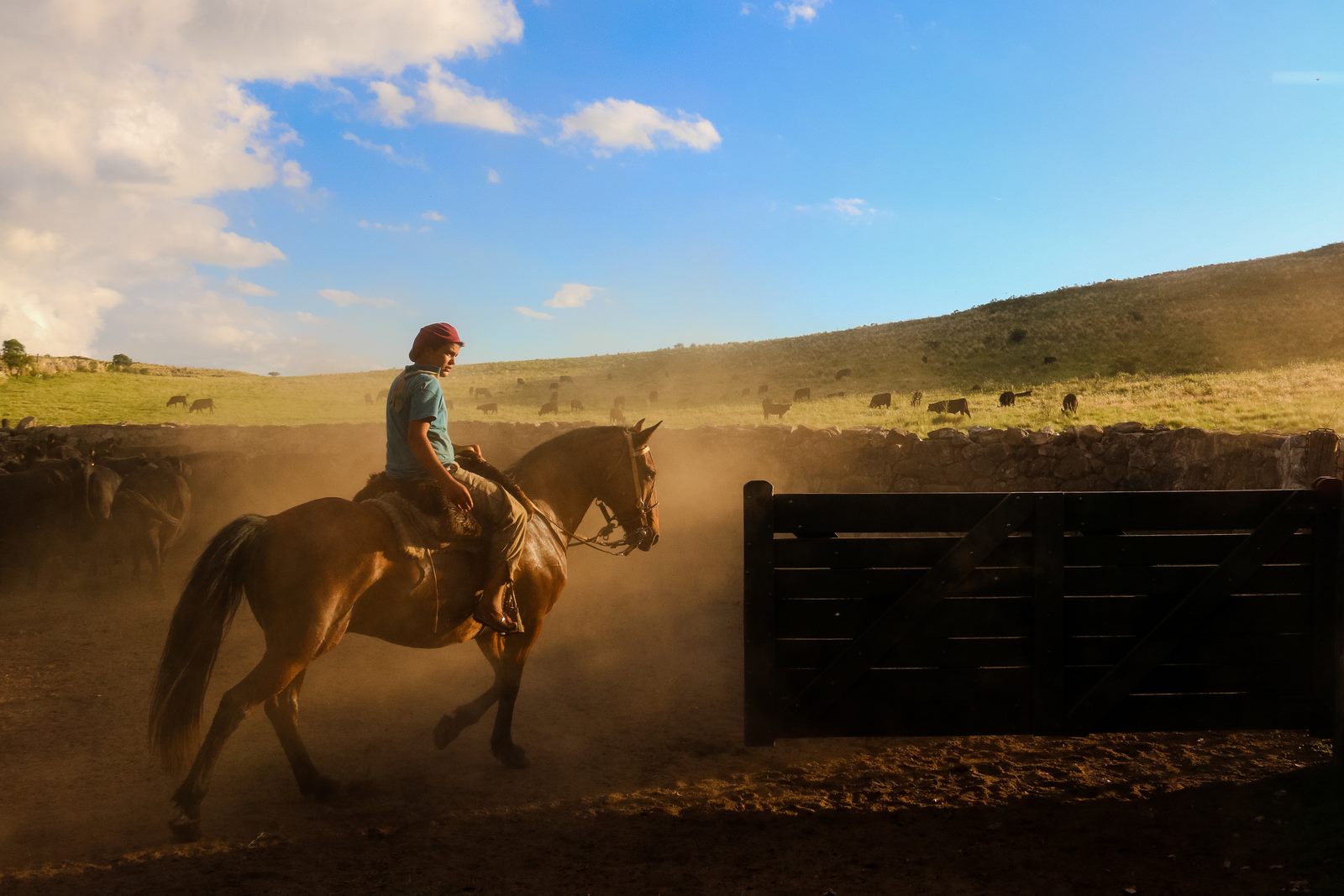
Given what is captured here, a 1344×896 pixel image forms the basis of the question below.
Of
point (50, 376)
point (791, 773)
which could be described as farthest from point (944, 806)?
point (50, 376)

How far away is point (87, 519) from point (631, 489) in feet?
34.8

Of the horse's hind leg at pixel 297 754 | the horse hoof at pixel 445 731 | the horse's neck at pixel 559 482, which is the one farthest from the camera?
the horse's neck at pixel 559 482

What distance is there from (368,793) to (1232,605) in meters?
5.85

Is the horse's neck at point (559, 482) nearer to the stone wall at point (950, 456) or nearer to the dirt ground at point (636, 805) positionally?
the dirt ground at point (636, 805)

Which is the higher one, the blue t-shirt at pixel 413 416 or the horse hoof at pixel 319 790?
the blue t-shirt at pixel 413 416

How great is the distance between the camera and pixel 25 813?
560 cm

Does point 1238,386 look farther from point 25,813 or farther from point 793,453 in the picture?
point 25,813

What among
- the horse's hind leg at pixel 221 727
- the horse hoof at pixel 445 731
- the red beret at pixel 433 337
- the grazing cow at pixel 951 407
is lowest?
the horse hoof at pixel 445 731

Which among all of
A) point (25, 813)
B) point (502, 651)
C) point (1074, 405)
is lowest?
point (25, 813)

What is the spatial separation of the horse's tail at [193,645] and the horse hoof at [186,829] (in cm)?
31

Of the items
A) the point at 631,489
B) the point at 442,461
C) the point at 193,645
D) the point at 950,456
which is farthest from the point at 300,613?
the point at 950,456

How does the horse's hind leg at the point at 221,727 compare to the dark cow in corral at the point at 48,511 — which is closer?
the horse's hind leg at the point at 221,727

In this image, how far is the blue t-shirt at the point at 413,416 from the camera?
5.54m

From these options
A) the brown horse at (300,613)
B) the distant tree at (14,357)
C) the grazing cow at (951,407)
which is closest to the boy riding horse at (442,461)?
the brown horse at (300,613)
